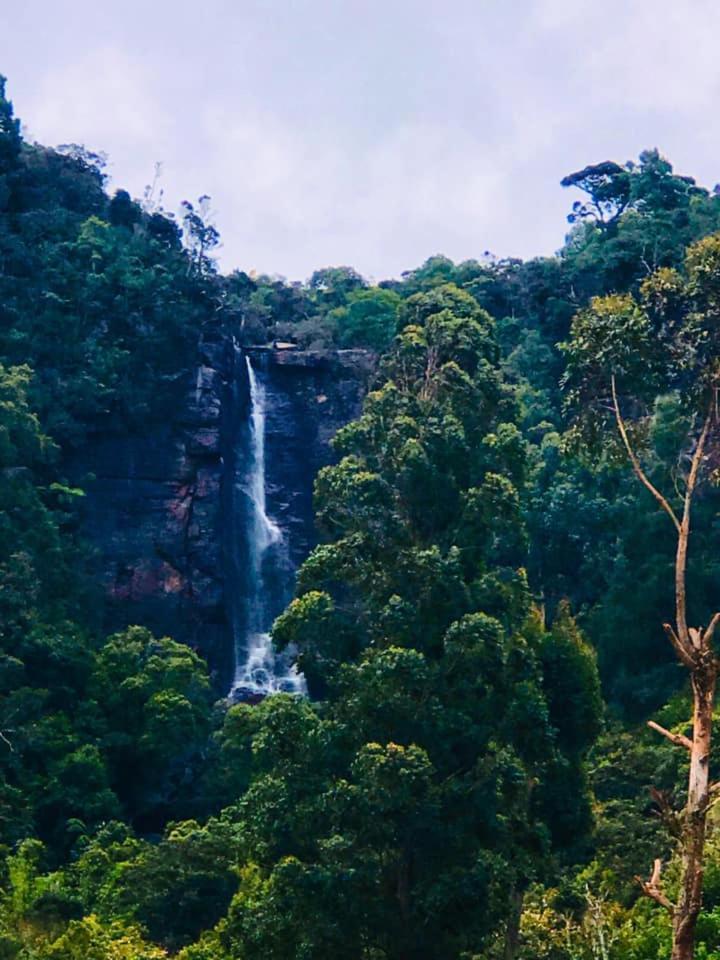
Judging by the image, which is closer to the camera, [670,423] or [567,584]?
[670,423]

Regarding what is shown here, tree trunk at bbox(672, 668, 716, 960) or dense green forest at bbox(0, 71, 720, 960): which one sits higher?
dense green forest at bbox(0, 71, 720, 960)

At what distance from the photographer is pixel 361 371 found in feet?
117

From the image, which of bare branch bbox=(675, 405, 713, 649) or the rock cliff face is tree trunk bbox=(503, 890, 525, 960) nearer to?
bare branch bbox=(675, 405, 713, 649)

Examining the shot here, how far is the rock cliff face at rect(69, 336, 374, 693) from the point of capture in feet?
102

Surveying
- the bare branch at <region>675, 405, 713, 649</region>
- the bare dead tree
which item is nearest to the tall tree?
the bare branch at <region>675, 405, 713, 649</region>

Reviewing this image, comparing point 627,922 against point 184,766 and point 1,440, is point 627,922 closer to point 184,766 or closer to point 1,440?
point 184,766

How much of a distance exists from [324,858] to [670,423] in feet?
51.6

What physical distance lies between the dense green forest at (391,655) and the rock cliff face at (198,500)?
72 centimetres

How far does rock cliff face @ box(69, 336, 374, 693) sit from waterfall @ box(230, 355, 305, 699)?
219 millimetres

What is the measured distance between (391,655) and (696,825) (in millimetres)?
7341

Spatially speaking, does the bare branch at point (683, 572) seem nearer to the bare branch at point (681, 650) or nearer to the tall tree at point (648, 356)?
the bare branch at point (681, 650)

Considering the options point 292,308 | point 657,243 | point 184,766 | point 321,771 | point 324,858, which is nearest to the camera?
point 324,858

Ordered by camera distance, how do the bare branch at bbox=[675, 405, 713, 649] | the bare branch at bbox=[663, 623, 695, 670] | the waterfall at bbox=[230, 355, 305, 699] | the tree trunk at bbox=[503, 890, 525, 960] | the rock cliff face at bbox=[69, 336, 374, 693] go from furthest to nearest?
the waterfall at bbox=[230, 355, 305, 699] → the rock cliff face at bbox=[69, 336, 374, 693] → the tree trunk at bbox=[503, 890, 525, 960] → the bare branch at bbox=[675, 405, 713, 649] → the bare branch at bbox=[663, 623, 695, 670]

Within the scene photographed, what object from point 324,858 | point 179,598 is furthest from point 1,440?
point 324,858
